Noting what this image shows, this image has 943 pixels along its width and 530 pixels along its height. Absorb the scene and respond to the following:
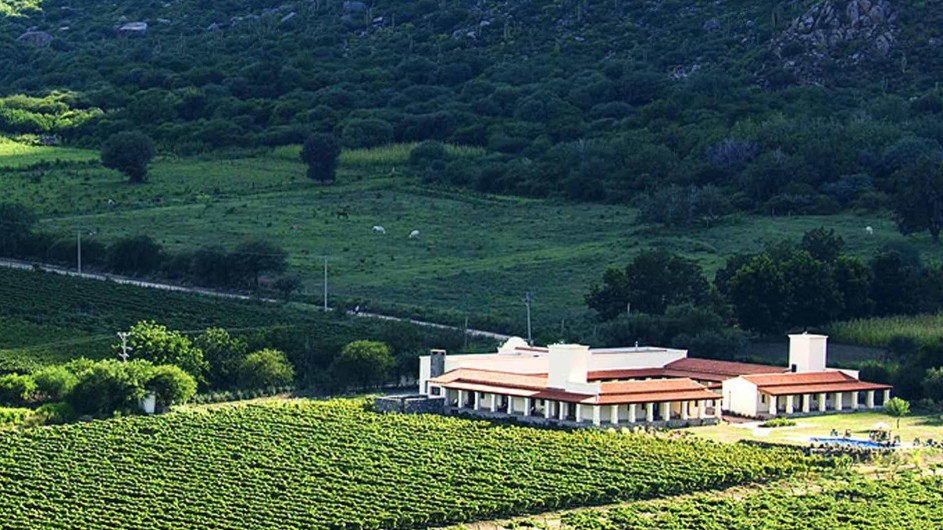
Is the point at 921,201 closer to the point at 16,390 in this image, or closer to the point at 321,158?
the point at 321,158

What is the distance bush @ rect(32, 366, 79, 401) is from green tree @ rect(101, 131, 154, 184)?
4757 cm

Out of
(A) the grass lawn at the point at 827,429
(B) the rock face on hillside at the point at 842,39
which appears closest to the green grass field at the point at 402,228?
(A) the grass lawn at the point at 827,429

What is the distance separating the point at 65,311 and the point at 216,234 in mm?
18350

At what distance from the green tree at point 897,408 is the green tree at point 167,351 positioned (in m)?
21.8

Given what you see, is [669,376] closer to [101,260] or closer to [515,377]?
[515,377]

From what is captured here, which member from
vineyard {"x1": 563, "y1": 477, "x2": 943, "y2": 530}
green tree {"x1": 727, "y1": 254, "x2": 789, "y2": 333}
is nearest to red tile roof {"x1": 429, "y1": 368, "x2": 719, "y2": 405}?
vineyard {"x1": 563, "y1": 477, "x2": 943, "y2": 530}

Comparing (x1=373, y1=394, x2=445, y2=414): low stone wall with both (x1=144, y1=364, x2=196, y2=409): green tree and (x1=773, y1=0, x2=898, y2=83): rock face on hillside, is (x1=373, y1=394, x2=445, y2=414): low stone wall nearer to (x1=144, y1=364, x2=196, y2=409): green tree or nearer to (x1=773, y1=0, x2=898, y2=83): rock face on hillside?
(x1=144, y1=364, x2=196, y2=409): green tree

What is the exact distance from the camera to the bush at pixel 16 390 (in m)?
69.1

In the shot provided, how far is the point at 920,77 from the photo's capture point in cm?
13988

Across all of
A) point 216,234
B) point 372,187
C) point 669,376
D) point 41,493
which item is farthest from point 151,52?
point 41,493

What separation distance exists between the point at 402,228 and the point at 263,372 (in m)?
32.4

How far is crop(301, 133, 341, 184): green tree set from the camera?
4680 inches

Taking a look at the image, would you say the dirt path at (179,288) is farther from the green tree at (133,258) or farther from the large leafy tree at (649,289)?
the large leafy tree at (649,289)

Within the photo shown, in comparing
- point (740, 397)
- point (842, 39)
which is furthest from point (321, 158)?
point (740, 397)
